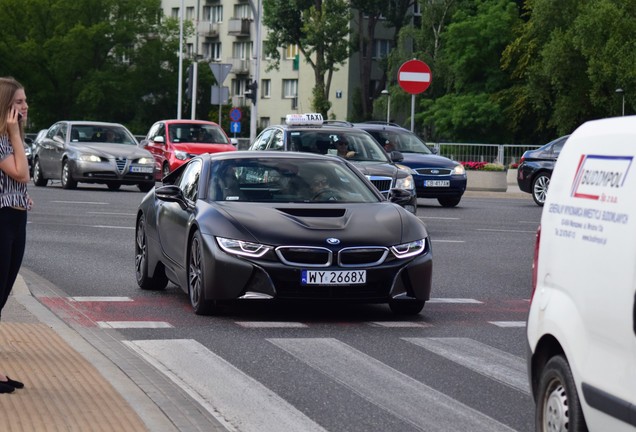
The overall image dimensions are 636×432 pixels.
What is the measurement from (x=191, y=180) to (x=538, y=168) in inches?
820

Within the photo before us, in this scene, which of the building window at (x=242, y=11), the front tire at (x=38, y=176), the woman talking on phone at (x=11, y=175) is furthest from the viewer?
the building window at (x=242, y=11)

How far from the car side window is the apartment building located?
87.4m

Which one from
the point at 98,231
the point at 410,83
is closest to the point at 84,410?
the point at 98,231

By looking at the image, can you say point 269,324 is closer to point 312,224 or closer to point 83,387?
point 312,224

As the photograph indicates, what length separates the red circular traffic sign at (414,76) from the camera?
36.6 meters

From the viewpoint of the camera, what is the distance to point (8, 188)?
26.9ft

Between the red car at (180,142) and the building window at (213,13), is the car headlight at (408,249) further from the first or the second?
the building window at (213,13)

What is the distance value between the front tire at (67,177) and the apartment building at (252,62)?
65.1 metres

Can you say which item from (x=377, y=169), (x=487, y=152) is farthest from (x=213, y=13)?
(x=377, y=169)

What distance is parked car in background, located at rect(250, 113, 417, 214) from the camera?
23.5 m

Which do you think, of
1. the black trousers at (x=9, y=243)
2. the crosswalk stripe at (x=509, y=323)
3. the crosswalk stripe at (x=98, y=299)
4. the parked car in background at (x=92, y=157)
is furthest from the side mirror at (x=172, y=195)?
the parked car in background at (x=92, y=157)

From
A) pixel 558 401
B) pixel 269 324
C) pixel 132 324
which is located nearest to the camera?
pixel 558 401

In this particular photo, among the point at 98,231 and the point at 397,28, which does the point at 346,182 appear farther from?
the point at 397,28

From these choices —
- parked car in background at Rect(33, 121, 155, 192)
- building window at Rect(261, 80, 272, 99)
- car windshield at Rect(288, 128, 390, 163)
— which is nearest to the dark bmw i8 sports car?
car windshield at Rect(288, 128, 390, 163)
